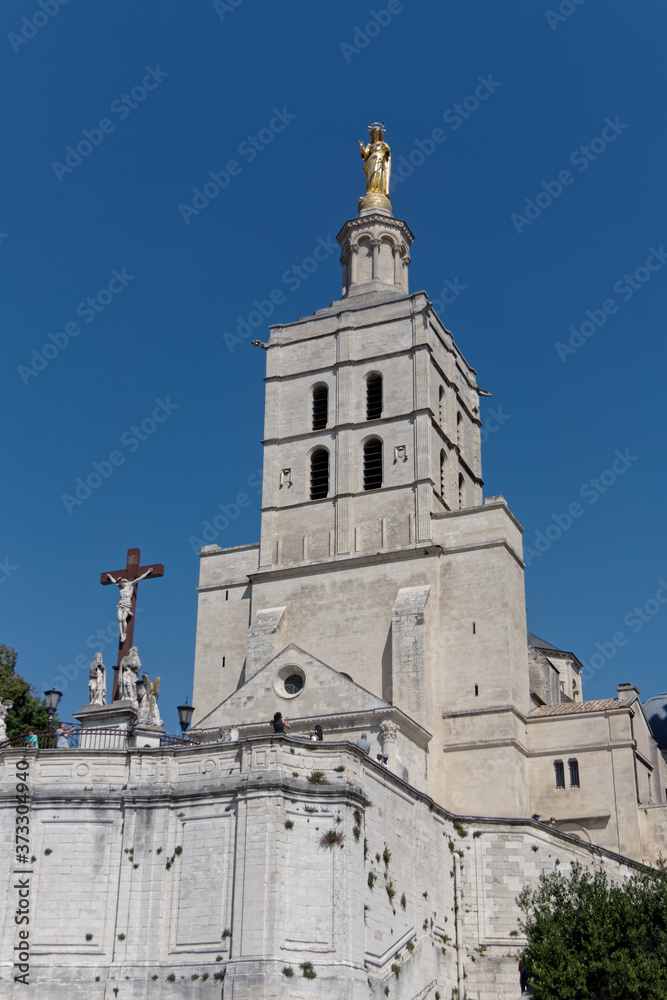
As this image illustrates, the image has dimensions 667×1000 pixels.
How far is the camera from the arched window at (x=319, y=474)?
48.7m

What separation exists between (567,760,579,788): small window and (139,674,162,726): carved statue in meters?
17.2

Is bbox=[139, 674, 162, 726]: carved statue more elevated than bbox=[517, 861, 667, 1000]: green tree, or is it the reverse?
bbox=[139, 674, 162, 726]: carved statue

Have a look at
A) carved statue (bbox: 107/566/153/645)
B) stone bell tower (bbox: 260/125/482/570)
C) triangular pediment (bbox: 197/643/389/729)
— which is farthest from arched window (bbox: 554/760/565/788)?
carved statue (bbox: 107/566/153/645)

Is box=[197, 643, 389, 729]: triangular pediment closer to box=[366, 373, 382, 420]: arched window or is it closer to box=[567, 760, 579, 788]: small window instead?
box=[567, 760, 579, 788]: small window

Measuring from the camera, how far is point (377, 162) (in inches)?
2281

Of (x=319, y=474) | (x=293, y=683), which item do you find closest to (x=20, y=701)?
(x=293, y=683)

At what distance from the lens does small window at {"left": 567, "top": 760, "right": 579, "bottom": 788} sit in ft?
139

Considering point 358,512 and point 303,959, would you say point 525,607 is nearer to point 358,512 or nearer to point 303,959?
point 358,512

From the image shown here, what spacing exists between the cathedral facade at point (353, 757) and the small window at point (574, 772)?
0.16 ft

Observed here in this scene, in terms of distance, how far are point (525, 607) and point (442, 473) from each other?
655 centimetres

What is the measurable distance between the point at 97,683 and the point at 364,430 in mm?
19405

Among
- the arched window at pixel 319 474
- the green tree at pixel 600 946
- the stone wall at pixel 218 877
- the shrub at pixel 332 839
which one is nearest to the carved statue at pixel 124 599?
the stone wall at pixel 218 877

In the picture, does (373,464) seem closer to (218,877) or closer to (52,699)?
(52,699)

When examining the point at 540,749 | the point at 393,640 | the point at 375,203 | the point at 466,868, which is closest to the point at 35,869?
the point at 466,868
